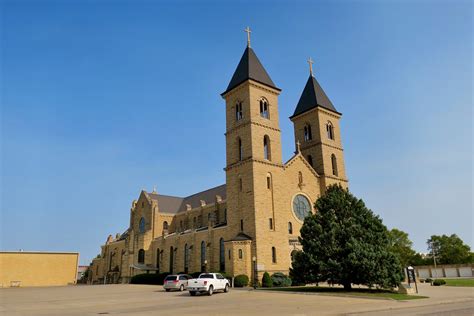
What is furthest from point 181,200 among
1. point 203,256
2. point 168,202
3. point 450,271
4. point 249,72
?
point 450,271

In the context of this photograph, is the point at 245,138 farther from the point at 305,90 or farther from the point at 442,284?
the point at 442,284

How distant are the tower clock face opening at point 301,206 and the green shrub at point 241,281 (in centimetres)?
1054

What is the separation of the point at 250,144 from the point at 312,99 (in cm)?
1518

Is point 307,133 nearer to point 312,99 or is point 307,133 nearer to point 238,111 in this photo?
point 312,99

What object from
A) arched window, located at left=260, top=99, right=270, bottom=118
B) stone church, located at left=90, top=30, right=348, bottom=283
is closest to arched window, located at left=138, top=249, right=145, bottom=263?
stone church, located at left=90, top=30, right=348, bottom=283

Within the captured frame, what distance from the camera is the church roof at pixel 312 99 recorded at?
51.6 m

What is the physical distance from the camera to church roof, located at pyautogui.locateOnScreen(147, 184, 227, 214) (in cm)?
6072

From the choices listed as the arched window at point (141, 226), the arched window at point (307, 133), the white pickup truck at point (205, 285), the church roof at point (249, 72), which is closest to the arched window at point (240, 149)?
the church roof at point (249, 72)

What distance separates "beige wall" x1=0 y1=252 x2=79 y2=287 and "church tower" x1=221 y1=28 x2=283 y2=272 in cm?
2455

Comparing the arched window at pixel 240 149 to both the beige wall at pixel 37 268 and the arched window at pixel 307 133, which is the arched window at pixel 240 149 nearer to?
the arched window at pixel 307 133

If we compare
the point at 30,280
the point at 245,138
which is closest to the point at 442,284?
the point at 245,138

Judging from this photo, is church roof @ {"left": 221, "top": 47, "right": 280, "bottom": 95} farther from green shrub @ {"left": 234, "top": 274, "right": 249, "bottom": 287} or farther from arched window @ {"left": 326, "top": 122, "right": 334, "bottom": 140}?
green shrub @ {"left": 234, "top": 274, "right": 249, "bottom": 287}

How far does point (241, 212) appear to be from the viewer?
134 ft

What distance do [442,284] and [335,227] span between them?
21218 mm
